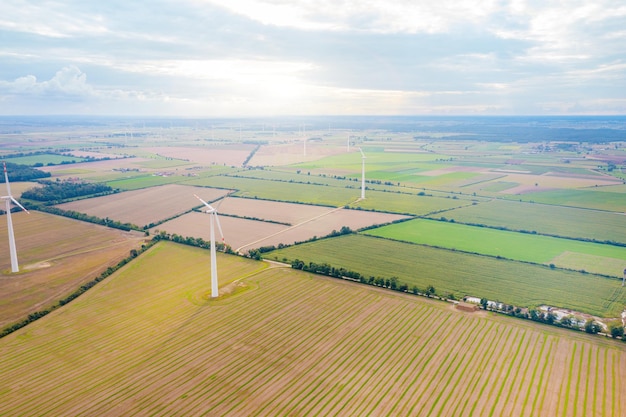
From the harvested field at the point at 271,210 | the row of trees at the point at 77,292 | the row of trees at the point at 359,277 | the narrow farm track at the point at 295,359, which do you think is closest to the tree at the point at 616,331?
the narrow farm track at the point at 295,359

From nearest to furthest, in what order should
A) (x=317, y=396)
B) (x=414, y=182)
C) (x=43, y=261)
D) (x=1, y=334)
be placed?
(x=317, y=396)
(x=1, y=334)
(x=43, y=261)
(x=414, y=182)

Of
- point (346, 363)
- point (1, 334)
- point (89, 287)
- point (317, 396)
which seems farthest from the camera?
point (89, 287)

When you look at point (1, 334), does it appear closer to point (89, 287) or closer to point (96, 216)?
point (89, 287)

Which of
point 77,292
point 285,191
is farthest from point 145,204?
point 77,292

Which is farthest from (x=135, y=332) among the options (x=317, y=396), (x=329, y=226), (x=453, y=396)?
(x=329, y=226)

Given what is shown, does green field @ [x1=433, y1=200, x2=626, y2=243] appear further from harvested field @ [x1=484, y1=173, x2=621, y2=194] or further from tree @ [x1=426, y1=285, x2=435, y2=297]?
tree @ [x1=426, y1=285, x2=435, y2=297]
